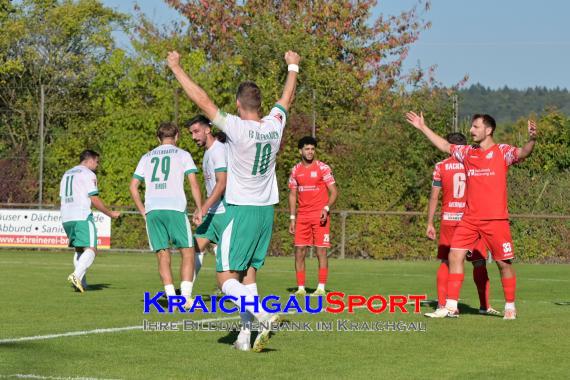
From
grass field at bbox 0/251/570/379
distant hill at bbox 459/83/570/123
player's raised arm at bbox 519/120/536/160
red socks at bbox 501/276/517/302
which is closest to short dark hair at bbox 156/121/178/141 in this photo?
grass field at bbox 0/251/570/379

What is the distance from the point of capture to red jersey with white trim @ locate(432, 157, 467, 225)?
12602mm

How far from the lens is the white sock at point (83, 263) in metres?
15.3

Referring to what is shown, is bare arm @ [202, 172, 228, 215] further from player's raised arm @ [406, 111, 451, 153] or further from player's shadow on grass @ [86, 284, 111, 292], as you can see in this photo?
player's shadow on grass @ [86, 284, 111, 292]

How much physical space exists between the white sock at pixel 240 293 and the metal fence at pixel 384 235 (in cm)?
1973

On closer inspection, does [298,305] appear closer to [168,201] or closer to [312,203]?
[168,201]

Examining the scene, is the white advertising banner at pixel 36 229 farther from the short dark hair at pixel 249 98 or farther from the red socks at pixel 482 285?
the short dark hair at pixel 249 98

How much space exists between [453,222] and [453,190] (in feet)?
1.22

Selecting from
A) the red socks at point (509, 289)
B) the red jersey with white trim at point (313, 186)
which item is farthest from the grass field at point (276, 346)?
the red jersey with white trim at point (313, 186)

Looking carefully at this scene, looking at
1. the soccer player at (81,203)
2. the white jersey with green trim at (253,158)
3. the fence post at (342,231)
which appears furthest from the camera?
the fence post at (342,231)

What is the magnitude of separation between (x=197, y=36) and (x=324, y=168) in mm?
31211

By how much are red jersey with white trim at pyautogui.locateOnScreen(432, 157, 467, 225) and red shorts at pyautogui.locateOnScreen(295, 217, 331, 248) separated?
325cm

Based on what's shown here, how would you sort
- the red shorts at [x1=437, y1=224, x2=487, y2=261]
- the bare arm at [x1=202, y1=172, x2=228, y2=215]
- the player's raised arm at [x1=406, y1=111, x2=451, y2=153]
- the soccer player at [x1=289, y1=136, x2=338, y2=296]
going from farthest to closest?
1. the soccer player at [x1=289, y1=136, x2=338, y2=296]
2. the red shorts at [x1=437, y1=224, x2=487, y2=261]
3. the bare arm at [x1=202, y1=172, x2=228, y2=215]
4. the player's raised arm at [x1=406, y1=111, x2=451, y2=153]

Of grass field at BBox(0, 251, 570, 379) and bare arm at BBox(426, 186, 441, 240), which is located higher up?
bare arm at BBox(426, 186, 441, 240)

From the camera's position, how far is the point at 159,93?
30.8 meters
